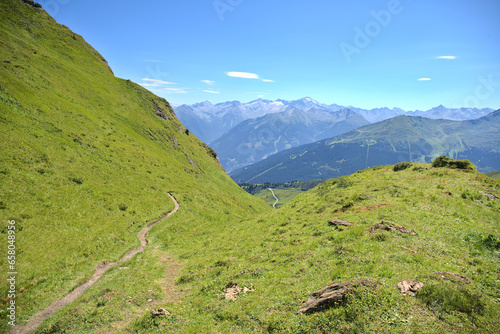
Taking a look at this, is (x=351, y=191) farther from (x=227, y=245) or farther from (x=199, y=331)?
(x=199, y=331)

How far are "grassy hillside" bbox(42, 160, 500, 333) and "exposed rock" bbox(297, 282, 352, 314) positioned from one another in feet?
1.07

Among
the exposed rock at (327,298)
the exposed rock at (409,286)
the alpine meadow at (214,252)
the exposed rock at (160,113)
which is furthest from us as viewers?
the exposed rock at (160,113)

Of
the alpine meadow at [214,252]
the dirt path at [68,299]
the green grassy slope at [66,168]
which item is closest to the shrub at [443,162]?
the alpine meadow at [214,252]

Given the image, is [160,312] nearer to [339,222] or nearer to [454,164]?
[339,222]

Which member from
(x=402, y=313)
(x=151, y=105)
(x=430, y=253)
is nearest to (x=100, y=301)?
(x=402, y=313)

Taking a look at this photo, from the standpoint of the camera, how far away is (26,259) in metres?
19.3

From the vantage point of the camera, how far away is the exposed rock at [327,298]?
11164mm

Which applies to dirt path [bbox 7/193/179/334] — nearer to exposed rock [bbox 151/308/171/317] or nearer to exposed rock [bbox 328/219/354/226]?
exposed rock [bbox 151/308/171/317]

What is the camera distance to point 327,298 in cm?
1129

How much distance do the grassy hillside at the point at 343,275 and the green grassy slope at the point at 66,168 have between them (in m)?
5.26

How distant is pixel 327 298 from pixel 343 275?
107 inches

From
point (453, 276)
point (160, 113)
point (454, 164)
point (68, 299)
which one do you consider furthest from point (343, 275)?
point (160, 113)

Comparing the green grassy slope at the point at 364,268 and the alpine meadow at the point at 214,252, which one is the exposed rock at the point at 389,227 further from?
the green grassy slope at the point at 364,268

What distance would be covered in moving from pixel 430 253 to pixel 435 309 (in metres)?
6.03
